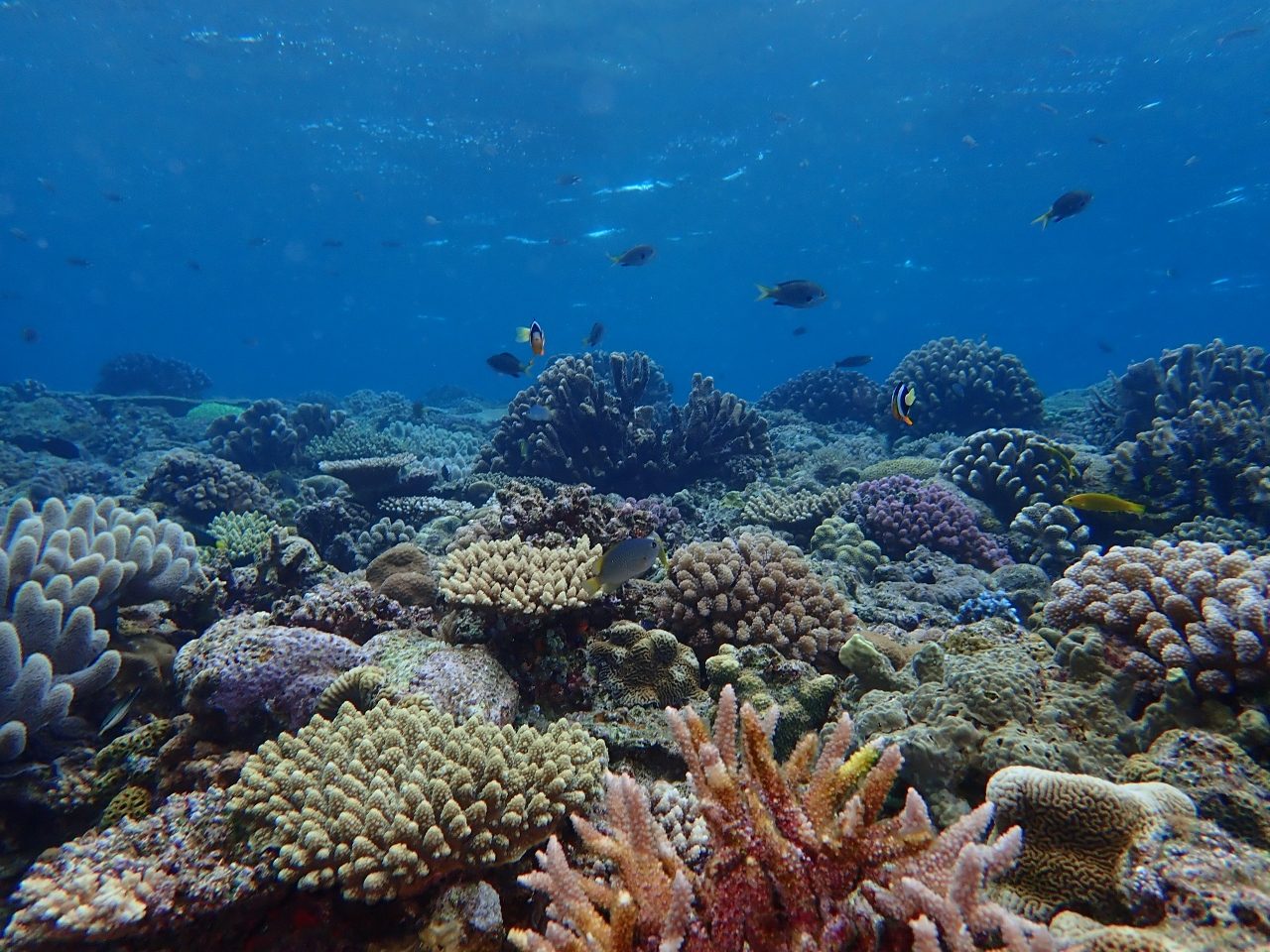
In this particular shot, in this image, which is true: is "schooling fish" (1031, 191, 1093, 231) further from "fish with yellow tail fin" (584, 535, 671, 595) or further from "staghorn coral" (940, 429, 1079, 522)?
"fish with yellow tail fin" (584, 535, 671, 595)

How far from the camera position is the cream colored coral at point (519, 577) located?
3.74 m

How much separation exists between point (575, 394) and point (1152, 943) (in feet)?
31.1

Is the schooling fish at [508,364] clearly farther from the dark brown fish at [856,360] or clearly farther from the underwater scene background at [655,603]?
the dark brown fish at [856,360]

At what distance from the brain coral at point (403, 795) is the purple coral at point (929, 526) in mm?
5964

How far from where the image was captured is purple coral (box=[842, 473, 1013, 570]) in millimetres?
7434

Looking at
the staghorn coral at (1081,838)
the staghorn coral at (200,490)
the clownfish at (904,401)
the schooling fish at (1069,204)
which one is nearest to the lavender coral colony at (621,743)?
the staghorn coral at (1081,838)

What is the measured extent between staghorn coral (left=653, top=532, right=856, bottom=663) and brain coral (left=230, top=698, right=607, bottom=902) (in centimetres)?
155

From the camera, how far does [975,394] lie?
13.8 m

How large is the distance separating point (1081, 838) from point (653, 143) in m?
33.7

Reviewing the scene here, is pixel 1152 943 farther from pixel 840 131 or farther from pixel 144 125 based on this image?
pixel 144 125

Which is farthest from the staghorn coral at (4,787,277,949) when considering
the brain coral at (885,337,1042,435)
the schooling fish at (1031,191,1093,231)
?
the brain coral at (885,337,1042,435)

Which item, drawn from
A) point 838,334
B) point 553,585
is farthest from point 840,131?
point 838,334

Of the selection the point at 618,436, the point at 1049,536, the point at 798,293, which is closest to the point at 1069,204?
the point at 798,293

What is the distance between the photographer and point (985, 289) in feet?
209
